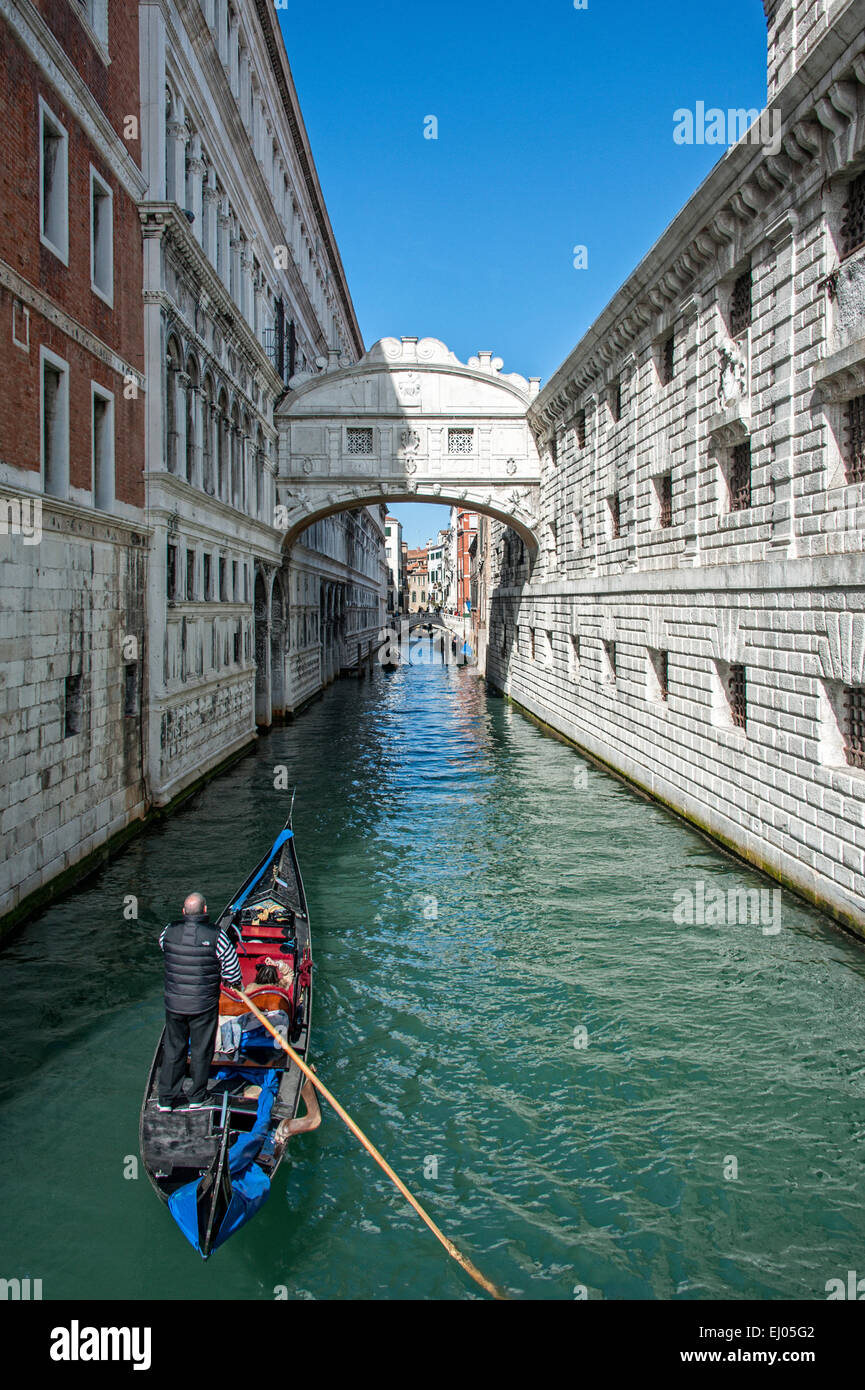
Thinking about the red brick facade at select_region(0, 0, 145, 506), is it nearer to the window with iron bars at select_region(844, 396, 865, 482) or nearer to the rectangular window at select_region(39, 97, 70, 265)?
the rectangular window at select_region(39, 97, 70, 265)

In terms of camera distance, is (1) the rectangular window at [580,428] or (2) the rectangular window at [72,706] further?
(1) the rectangular window at [580,428]

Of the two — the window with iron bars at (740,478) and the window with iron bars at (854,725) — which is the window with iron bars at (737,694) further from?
the window with iron bars at (854,725)

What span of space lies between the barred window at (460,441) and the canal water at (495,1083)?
14046mm

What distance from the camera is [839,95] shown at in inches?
321

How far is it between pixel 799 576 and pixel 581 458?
462 inches

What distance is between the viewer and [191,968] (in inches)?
214

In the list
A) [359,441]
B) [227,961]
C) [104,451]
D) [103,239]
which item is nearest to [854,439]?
[227,961]

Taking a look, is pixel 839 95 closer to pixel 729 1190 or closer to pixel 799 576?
pixel 799 576

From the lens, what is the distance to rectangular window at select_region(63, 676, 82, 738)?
10148mm

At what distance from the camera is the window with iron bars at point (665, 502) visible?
14727mm

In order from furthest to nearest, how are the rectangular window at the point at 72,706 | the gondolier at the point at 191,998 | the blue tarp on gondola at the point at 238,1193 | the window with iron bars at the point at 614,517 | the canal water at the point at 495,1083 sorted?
the window with iron bars at the point at 614,517, the rectangular window at the point at 72,706, the gondolier at the point at 191,998, the canal water at the point at 495,1083, the blue tarp on gondola at the point at 238,1193

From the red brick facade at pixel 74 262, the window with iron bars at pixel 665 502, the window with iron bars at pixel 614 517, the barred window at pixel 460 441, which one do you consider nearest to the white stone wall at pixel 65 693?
the red brick facade at pixel 74 262

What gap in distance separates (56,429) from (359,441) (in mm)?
14381
